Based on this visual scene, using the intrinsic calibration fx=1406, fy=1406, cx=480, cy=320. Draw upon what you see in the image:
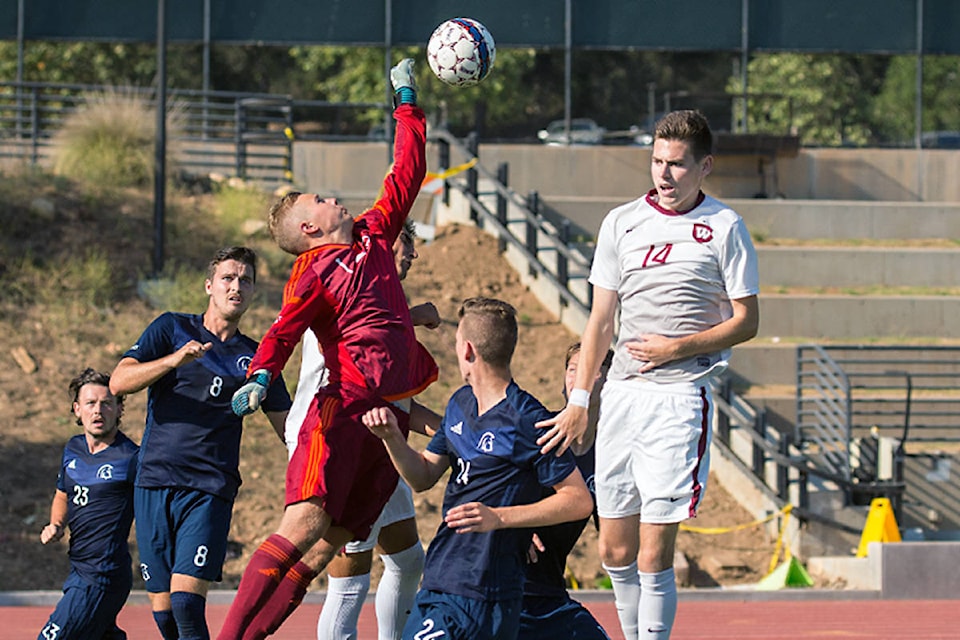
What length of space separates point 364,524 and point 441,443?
23.9 inches

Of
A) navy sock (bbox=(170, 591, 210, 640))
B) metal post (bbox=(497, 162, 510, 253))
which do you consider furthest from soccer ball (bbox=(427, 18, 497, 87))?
metal post (bbox=(497, 162, 510, 253))

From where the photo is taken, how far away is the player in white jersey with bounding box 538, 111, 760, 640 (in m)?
5.74

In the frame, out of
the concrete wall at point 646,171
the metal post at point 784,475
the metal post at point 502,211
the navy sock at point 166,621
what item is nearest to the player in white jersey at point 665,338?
the navy sock at point 166,621

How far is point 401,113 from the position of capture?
6215 mm

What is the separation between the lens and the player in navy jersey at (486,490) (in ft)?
16.4

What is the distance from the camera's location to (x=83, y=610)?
6691mm

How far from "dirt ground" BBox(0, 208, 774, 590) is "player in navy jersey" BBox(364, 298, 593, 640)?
6577mm

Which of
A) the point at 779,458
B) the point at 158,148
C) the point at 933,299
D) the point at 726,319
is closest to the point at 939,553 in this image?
the point at 779,458

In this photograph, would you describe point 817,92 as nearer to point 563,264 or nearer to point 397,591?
point 563,264

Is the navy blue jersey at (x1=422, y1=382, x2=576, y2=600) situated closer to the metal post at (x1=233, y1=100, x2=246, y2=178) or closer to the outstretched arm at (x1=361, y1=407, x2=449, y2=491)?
the outstretched arm at (x1=361, y1=407, x2=449, y2=491)

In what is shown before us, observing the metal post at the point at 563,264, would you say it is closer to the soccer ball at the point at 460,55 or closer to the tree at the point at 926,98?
the soccer ball at the point at 460,55

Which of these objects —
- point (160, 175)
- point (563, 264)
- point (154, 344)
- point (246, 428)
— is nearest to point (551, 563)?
point (154, 344)

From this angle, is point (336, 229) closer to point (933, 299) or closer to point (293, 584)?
point (293, 584)

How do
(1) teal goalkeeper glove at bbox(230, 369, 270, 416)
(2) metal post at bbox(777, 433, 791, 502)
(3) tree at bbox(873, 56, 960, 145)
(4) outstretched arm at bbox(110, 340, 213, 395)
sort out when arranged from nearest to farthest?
(1) teal goalkeeper glove at bbox(230, 369, 270, 416) < (4) outstretched arm at bbox(110, 340, 213, 395) < (2) metal post at bbox(777, 433, 791, 502) < (3) tree at bbox(873, 56, 960, 145)
